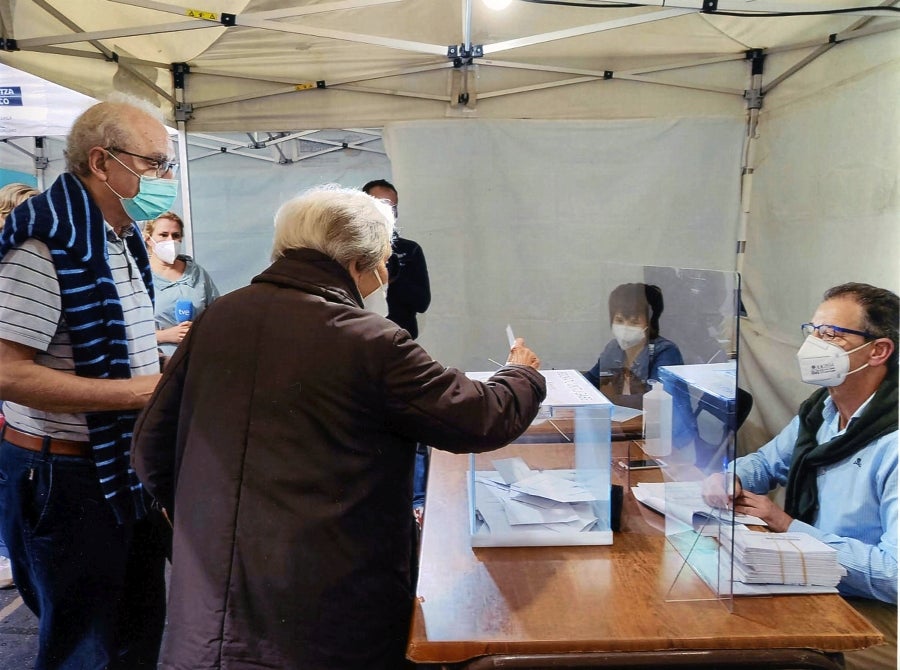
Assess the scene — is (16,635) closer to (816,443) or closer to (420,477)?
(420,477)

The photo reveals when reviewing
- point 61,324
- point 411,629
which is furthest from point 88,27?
point 411,629

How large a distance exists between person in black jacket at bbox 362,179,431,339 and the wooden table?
205 cm

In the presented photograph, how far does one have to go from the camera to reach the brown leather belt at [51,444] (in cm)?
128

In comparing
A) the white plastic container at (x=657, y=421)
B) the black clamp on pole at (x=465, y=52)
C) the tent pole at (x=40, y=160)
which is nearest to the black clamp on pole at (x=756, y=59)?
→ the black clamp on pole at (x=465, y=52)

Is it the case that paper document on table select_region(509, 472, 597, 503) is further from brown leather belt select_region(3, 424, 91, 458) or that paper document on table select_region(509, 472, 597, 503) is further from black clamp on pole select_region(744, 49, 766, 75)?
black clamp on pole select_region(744, 49, 766, 75)

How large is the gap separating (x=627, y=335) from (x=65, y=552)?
1.49 metres

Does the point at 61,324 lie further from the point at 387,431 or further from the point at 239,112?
the point at 239,112

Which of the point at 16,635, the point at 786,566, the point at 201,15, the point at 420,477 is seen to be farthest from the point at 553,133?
the point at 16,635

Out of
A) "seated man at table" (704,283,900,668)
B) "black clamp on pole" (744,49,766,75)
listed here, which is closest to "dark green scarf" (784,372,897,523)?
"seated man at table" (704,283,900,668)

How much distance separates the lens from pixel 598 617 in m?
1.03

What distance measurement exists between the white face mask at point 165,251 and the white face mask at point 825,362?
2508 mm

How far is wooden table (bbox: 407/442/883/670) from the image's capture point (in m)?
0.96

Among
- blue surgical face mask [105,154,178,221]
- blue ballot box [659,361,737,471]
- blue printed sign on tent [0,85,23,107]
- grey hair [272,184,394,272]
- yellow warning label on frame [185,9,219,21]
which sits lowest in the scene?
blue ballot box [659,361,737,471]

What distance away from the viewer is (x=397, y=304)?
10.6ft
